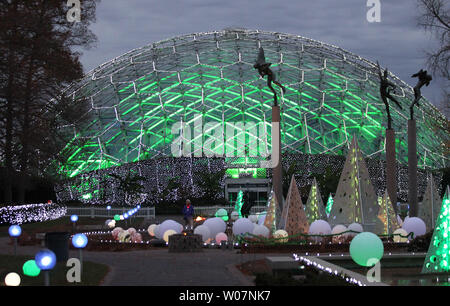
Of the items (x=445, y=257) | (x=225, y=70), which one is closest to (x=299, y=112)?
(x=225, y=70)

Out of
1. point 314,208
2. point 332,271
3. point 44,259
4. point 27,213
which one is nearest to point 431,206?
point 314,208

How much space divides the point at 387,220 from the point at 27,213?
58.6ft

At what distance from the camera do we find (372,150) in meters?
46.1

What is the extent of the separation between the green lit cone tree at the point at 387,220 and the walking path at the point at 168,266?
5.49 meters

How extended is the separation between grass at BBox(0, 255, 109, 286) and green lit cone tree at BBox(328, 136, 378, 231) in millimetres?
9614

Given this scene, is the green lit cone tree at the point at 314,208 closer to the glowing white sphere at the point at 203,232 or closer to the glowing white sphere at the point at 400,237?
the glowing white sphere at the point at 400,237

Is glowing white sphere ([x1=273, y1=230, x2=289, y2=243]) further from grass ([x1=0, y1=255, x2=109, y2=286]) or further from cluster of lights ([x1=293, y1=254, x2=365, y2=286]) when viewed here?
grass ([x1=0, y1=255, x2=109, y2=286])

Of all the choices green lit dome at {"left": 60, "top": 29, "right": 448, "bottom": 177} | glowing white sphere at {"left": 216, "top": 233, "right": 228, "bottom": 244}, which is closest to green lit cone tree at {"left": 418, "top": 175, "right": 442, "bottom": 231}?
glowing white sphere at {"left": 216, "top": 233, "right": 228, "bottom": 244}

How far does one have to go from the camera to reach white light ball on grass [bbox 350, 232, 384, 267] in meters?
14.4

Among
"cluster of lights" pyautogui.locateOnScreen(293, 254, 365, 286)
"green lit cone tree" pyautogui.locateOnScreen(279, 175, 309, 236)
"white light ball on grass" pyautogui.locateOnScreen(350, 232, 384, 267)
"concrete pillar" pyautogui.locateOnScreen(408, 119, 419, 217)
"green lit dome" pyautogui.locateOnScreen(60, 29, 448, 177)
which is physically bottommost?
"cluster of lights" pyautogui.locateOnScreen(293, 254, 365, 286)

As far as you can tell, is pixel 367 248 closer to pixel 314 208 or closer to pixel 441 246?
pixel 441 246

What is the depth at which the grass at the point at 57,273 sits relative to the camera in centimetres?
1273

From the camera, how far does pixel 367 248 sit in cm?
1437
